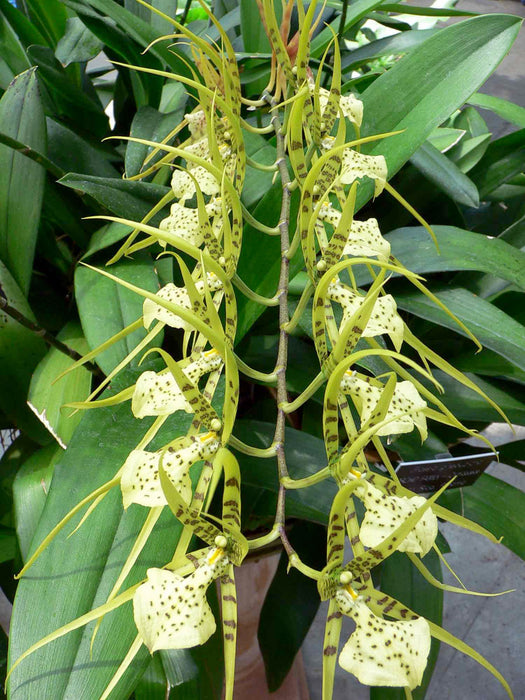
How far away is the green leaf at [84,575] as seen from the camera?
0.34 metres

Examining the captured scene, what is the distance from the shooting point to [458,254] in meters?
0.58

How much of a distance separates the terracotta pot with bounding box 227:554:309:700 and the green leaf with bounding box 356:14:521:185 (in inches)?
19.8

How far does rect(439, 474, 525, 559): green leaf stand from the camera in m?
0.64

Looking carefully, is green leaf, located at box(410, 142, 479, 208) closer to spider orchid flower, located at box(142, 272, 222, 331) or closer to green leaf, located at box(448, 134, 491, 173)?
green leaf, located at box(448, 134, 491, 173)

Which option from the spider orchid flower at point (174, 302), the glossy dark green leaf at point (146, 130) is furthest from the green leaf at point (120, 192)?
the spider orchid flower at point (174, 302)

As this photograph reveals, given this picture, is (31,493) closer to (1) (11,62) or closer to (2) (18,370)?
(2) (18,370)

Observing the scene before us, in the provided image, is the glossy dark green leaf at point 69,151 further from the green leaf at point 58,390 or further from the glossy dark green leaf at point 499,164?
the glossy dark green leaf at point 499,164

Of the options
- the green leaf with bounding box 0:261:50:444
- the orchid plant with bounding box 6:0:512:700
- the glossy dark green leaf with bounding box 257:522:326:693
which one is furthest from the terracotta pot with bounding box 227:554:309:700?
the orchid plant with bounding box 6:0:512:700

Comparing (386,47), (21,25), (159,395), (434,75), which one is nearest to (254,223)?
(159,395)

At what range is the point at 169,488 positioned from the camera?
0.85ft

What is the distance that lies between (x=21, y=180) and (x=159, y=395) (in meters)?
0.36

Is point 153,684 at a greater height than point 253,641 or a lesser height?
greater

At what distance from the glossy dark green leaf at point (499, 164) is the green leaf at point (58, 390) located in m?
0.52

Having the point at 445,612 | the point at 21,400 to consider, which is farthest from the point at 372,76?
the point at 445,612
